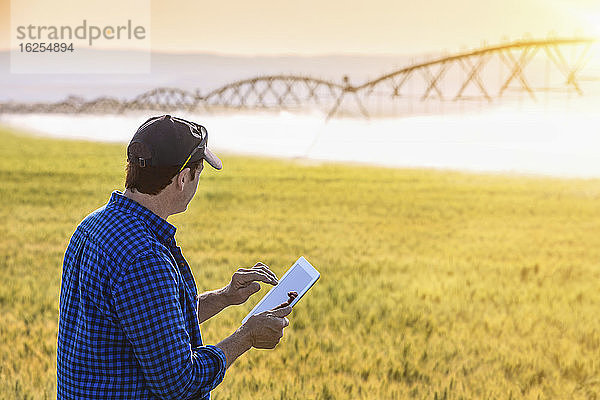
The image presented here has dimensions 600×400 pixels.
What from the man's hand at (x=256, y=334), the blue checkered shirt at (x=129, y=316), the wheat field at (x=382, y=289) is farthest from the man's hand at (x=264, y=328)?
the wheat field at (x=382, y=289)

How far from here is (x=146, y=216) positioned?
265cm

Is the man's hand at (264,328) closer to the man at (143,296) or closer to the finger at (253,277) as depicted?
the man at (143,296)

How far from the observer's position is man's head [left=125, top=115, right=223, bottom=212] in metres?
2.58

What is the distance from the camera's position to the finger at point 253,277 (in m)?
3.30

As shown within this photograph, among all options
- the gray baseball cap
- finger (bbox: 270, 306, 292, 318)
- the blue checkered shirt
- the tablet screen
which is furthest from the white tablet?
the gray baseball cap

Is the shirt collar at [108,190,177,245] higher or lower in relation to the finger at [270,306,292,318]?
higher

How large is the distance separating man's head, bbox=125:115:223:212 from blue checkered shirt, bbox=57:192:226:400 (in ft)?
0.32

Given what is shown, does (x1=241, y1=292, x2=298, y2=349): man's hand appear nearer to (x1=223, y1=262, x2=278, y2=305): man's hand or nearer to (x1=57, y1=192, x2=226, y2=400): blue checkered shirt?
(x1=57, y1=192, x2=226, y2=400): blue checkered shirt

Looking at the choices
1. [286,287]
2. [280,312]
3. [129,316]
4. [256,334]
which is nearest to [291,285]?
[286,287]

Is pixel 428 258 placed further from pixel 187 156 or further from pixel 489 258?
pixel 187 156

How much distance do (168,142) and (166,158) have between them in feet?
0.18

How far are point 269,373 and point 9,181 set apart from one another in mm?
28700

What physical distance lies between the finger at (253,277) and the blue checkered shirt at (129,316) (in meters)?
0.55

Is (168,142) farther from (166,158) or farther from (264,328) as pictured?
(264,328)
